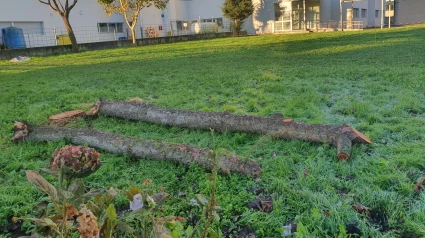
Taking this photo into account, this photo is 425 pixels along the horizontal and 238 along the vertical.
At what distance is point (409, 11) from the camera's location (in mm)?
31453

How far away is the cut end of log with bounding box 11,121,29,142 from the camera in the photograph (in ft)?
11.0

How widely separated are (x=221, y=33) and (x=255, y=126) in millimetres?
23263

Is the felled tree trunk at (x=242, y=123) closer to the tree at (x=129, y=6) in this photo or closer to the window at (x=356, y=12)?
the tree at (x=129, y=6)

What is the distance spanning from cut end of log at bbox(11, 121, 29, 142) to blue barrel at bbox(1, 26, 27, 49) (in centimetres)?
1538

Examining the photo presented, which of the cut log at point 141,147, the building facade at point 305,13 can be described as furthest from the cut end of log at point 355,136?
the building facade at point 305,13

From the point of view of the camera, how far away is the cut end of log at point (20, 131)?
3.35 m

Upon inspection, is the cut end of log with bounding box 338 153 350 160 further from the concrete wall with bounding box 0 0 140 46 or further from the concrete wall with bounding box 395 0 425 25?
→ the concrete wall with bounding box 395 0 425 25

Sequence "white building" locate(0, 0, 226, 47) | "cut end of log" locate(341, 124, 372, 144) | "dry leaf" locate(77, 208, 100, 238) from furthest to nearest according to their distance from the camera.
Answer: "white building" locate(0, 0, 226, 47) → "cut end of log" locate(341, 124, 372, 144) → "dry leaf" locate(77, 208, 100, 238)

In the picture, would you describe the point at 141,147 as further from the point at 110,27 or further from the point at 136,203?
the point at 110,27

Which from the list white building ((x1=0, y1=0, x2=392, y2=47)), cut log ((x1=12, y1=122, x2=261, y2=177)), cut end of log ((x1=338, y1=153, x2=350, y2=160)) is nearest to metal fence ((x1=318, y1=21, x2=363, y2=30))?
white building ((x1=0, y1=0, x2=392, y2=47))

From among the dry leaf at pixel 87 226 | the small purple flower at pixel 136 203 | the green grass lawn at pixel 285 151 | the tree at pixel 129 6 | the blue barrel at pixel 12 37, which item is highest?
the tree at pixel 129 6

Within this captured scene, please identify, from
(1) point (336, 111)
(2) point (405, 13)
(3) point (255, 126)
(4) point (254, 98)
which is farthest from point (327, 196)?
(2) point (405, 13)

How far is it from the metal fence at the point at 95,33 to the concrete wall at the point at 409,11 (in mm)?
16762

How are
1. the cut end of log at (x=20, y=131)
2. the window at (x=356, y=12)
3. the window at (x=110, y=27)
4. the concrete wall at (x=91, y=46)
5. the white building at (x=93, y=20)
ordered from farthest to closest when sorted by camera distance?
the window at (x=356, y=12) → the window at (x=110, y=27) → the white building at (x=93, y=20) → the concrete wall at (x=91, y=46) → the cut end of log at (x=20, y=131)
